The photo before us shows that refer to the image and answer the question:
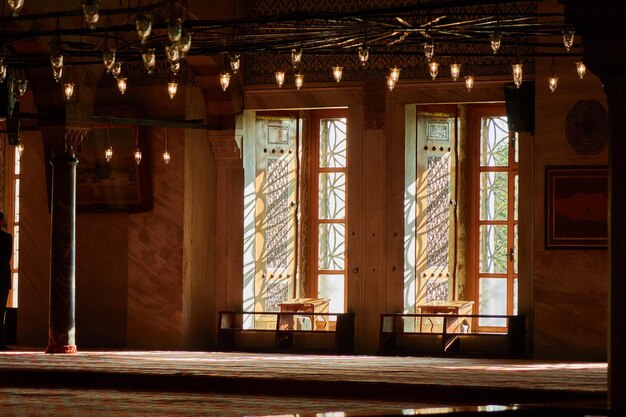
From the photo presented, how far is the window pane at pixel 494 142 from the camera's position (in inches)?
583

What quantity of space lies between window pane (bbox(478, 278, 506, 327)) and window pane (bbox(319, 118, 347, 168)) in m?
2.45

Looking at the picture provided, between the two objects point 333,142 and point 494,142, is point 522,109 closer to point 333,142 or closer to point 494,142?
point 494,142

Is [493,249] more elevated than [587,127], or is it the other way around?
[587,127]

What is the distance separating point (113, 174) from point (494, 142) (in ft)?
16.0

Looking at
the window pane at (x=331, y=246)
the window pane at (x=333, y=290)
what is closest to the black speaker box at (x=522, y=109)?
the window pane at (x=331, y=246)

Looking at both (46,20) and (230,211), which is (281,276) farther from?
(46,20)

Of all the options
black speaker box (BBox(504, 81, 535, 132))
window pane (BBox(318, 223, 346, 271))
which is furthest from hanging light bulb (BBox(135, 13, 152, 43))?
window pane (BBox(318, 223, 346, 271))

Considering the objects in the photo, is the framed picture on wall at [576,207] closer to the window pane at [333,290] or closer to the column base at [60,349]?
the window pane at [333,290]

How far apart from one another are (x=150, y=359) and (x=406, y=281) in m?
3.49

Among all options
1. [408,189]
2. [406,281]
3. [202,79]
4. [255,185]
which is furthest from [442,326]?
[202,79]

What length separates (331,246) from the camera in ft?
50.2

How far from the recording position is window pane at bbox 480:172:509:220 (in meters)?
14.8

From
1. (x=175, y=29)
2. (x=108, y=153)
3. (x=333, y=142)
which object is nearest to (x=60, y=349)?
(x=108, y=153)

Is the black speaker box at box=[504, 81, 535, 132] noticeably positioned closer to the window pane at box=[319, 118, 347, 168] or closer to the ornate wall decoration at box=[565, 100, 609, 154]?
the ornate wall decoration at box=[565, 100, 609, 154]
